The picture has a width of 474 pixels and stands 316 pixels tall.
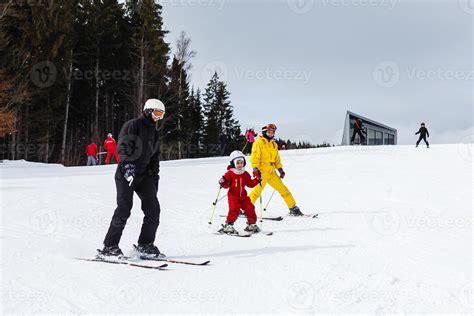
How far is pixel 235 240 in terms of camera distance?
5.69m

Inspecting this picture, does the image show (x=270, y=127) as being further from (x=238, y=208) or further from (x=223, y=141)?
(x=223, y=141)

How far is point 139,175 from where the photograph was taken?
15.0 feet

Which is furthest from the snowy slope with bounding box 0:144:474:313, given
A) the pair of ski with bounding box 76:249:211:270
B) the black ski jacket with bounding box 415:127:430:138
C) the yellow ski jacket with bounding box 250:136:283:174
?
the black ski jacket with bounding box 415:127:430:138

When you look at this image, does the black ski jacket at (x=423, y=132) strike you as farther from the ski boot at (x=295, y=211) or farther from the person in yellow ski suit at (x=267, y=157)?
the person in yellow ski suit at (x=267, y=157)

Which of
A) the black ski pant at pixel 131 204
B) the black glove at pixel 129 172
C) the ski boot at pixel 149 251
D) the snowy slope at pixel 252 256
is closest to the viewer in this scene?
the snowy slope at pixel 252 256

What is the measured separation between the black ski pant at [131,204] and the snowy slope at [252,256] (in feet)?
1.36

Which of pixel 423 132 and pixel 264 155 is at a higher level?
pixel 423 132

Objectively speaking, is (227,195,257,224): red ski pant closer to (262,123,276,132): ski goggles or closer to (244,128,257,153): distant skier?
(262,123,276,132): ski goggles

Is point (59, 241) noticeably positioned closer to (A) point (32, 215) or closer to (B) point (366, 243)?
(A) point (32, 215)

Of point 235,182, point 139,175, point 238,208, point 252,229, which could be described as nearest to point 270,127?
point 235,182

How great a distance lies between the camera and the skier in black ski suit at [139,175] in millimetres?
4379

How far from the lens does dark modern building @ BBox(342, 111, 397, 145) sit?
103 feet

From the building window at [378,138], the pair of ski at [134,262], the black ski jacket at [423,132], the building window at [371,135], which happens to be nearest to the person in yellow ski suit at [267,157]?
the pair of ski at [134,262]

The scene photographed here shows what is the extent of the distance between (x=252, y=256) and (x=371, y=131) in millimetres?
30149
